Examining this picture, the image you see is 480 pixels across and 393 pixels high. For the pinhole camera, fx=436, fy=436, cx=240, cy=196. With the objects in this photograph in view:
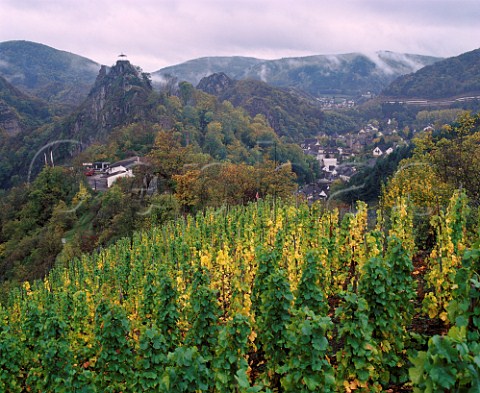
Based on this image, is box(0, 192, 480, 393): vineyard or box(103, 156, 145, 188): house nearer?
box(0, 192, 480, 393): vineyard

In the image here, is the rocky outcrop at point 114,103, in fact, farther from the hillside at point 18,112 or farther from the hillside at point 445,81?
the hillside at point 445,81

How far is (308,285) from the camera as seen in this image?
30.4 ft

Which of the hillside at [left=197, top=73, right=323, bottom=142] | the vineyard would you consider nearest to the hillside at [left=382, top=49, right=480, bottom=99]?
the hillside at [left=197, top=73, right=323, bottom=142]

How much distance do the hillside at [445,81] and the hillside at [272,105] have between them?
4510cm

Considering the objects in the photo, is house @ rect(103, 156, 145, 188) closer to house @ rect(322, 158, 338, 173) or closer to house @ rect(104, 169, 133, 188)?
house @ rect(104, 169, 133, 188)

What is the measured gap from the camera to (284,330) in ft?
27.7

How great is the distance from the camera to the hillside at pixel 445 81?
16012 centimetres

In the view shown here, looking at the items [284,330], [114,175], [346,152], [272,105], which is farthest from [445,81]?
[284,330]

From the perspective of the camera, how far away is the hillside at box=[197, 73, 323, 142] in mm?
141750

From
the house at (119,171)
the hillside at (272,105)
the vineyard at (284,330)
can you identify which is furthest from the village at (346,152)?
the vineyard at (284,330)

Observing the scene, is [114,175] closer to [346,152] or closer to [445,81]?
[346,152]

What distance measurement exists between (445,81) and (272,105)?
7189 centimetres

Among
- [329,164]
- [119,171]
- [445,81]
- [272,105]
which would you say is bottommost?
[329,164]

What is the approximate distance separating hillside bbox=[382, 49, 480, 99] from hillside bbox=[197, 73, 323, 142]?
4510 centimetres
